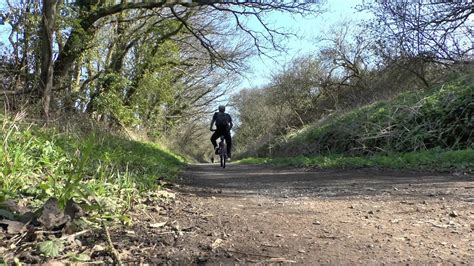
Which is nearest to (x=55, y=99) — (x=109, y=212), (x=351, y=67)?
(x=109, y=212)

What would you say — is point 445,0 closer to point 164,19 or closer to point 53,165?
point 164,19

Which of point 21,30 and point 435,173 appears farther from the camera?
point 21,30

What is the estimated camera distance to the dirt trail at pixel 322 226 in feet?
8.39

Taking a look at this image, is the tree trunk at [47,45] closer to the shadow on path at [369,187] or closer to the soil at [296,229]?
the shadow on path at [369,187]

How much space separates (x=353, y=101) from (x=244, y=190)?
1658cm

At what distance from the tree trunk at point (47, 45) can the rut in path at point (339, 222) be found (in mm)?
5688

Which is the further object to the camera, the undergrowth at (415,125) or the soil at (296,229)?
the undergrowth at (415,125)

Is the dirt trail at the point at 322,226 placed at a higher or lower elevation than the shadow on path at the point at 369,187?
lower

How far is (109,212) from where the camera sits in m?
3.16

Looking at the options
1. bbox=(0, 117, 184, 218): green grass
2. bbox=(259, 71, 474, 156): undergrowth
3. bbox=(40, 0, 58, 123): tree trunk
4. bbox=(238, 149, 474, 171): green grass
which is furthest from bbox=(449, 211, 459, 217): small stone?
bbox=(40, 0, 58, 123): tree trunk

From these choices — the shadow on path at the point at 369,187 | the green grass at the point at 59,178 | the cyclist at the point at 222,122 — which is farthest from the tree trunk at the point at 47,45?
the shadow on path at the point at 369,187

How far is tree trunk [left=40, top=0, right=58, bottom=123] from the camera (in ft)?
31.4

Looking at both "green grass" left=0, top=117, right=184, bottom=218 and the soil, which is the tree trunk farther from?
the soil

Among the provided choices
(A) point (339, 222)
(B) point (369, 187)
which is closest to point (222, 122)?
(B) point (369, 187)
